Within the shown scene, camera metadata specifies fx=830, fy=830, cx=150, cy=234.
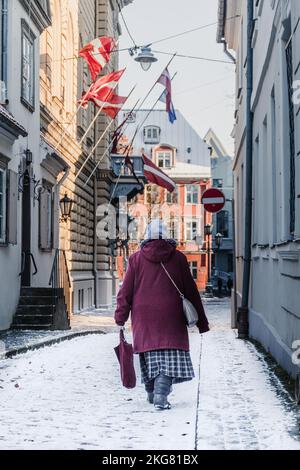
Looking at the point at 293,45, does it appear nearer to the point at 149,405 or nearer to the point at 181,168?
the point at 149,405

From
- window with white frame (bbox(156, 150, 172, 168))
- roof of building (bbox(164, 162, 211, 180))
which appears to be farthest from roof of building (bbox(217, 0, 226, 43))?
window with white frame (bbox(156, 150, 172, 168))

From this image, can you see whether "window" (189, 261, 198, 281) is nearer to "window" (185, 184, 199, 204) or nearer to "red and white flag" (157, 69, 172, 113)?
"window" (185, 184, 199, 204)

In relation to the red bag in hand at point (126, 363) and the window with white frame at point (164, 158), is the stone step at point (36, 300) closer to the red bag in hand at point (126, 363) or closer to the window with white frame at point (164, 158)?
the red bag in hand at point (126, 363)

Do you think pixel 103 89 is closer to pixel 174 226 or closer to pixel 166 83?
pixel 166 83

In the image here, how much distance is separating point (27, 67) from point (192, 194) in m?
52.3

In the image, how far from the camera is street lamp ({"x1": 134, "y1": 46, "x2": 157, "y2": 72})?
72.8 feet

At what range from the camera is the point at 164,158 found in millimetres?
69625

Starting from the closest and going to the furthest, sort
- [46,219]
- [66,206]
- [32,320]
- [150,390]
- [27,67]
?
[150,390], [32,320], [27,67], [46,219], [66,206]

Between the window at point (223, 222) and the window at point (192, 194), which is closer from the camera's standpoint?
the window at point (192, 194)

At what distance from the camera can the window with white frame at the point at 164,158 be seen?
69.2 m

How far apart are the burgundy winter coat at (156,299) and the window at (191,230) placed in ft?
197

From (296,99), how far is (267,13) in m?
4.17

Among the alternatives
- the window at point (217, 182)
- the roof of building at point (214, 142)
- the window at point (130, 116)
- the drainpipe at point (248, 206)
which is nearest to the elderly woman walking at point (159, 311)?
the drainpipe at point (248, 206)

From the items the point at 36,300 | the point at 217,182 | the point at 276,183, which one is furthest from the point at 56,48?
the point at 217,182
